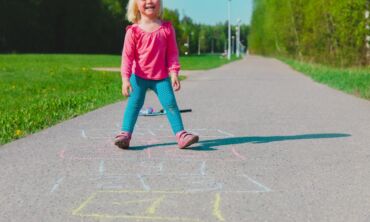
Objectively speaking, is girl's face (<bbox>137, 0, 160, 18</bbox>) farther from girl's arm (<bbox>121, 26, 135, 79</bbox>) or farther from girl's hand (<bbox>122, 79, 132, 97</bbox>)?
girl's hand (<bbox>122, 79, 132, 97</bbox>)

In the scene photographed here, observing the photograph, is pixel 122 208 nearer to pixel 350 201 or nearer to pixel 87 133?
pixel 350 201

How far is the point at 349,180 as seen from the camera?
4762 millimetres

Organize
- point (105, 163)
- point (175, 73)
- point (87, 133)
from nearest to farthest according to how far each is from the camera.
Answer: point (105, 163)
point (175, 73)
point (87, 133)

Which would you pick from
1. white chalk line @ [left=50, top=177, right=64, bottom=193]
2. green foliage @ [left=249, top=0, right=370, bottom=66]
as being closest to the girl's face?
white chalk line @ [left=50, top=177, right=64, bottom=193]

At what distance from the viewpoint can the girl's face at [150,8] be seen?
6.16m

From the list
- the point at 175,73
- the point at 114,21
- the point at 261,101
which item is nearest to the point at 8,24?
the point at 114,21

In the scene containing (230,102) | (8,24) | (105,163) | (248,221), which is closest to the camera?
(248,221)

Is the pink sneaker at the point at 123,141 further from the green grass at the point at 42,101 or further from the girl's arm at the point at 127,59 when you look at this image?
the green grass at the point at 42,101

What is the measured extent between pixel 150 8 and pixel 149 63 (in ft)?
1.87

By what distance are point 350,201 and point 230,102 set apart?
7.70 m

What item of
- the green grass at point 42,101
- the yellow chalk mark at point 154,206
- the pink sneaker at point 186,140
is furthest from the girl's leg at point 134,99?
the yellow chalk mark at point 154,206

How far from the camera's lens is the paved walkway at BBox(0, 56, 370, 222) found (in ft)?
12.5

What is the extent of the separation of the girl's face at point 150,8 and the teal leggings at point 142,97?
2.17ft

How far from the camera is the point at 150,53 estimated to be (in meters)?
6.10
